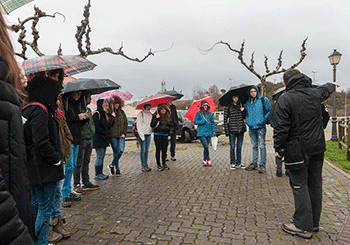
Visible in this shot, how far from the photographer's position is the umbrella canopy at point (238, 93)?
290 inches

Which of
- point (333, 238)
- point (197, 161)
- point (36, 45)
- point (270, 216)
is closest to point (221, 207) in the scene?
point (270, 216)

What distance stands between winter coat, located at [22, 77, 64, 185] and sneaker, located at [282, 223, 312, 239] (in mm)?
2904

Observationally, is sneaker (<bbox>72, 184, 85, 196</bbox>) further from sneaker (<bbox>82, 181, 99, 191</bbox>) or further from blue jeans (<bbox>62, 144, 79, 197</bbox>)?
blue jeans (<bbox>62, 144, 79, 197</bbox>)

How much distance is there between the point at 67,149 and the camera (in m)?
3.66

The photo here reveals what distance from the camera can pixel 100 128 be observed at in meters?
6.27

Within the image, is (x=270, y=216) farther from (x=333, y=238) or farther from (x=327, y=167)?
(x=327, y=167)

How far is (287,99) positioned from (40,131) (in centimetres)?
302

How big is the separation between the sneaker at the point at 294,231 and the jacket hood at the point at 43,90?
326 centimetres

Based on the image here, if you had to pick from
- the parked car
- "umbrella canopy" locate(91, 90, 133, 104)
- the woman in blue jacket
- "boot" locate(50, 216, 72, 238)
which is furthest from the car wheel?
"boot" locate(50, 216, 72, 238)

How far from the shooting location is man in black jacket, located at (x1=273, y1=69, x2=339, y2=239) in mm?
3416

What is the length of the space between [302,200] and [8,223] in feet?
11.0

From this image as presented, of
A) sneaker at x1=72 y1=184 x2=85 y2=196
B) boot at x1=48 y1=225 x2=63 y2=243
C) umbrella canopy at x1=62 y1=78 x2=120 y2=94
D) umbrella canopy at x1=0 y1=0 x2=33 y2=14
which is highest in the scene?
umbrella canopy at x1=0 y1=0 x2=33 y2=14

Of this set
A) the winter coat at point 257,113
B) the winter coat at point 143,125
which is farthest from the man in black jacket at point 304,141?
the winter coat at point 143,125

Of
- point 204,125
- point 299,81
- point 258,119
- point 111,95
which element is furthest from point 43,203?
point 204,125
